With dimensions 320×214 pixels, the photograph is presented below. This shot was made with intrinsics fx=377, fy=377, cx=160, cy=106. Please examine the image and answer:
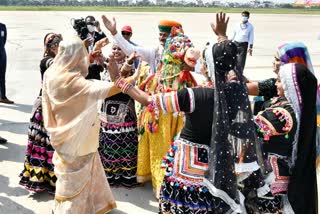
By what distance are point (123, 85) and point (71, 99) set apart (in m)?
0.48

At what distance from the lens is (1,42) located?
25.4 ft

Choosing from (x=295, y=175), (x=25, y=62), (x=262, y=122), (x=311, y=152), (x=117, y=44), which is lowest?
(x=25, y=62)

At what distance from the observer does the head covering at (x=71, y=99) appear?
2879 millimetres

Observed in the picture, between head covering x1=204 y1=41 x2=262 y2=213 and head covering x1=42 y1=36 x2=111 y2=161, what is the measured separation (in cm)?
86

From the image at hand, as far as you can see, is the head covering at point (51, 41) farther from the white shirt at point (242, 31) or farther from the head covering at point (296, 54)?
the white shirt at point (242, 31)

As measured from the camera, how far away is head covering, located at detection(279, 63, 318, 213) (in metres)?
2.48

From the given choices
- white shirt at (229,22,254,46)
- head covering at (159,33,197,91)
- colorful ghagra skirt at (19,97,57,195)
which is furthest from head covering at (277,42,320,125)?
white shirt at (229,22,254,46)

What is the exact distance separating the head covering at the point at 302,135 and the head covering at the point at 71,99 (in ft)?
4.27

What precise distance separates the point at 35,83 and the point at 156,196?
258 inches

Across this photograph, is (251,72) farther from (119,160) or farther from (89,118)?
(89,118)

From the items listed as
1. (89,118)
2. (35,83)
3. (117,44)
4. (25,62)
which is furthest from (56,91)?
(25,62)

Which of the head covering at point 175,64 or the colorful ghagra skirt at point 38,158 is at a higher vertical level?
the head covering at point 175,64

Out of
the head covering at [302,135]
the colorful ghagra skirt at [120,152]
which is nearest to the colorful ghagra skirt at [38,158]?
the colorful ghagra skirt at [120,152]

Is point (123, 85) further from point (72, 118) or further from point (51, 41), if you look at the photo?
point (51, 41)
